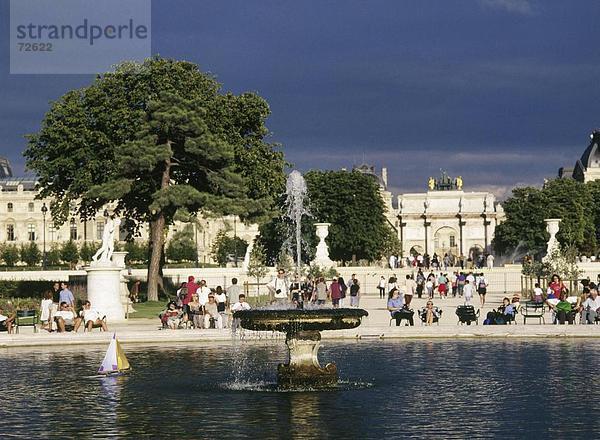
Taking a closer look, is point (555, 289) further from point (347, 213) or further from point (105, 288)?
point (347, 213)

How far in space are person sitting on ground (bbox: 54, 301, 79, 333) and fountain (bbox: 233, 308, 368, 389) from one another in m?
12.0

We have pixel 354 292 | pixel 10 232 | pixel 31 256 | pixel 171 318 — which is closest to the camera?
pixel 171 318

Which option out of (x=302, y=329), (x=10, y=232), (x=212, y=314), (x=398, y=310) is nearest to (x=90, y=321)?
(x=212, y=314)

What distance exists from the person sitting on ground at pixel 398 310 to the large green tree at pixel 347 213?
58619 mm

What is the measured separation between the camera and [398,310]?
3272 centimetres

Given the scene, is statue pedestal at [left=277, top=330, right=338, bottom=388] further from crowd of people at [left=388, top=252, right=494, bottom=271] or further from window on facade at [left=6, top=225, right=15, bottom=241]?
window on facade at [left=6, top=225, right=15, bottom=241]

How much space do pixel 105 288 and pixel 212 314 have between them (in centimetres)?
670

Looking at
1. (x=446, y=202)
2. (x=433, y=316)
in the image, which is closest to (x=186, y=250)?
(x=446, y=202)

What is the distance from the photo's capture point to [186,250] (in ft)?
457

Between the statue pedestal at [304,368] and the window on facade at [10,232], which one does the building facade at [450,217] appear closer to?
the window on facade at [10,232]

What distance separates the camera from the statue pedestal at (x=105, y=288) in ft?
123

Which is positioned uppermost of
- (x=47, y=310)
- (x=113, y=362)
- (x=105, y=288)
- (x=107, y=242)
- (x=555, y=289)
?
(x=107, y=242)

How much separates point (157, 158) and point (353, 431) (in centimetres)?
3623

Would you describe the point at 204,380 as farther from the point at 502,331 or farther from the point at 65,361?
the point at 502,331
